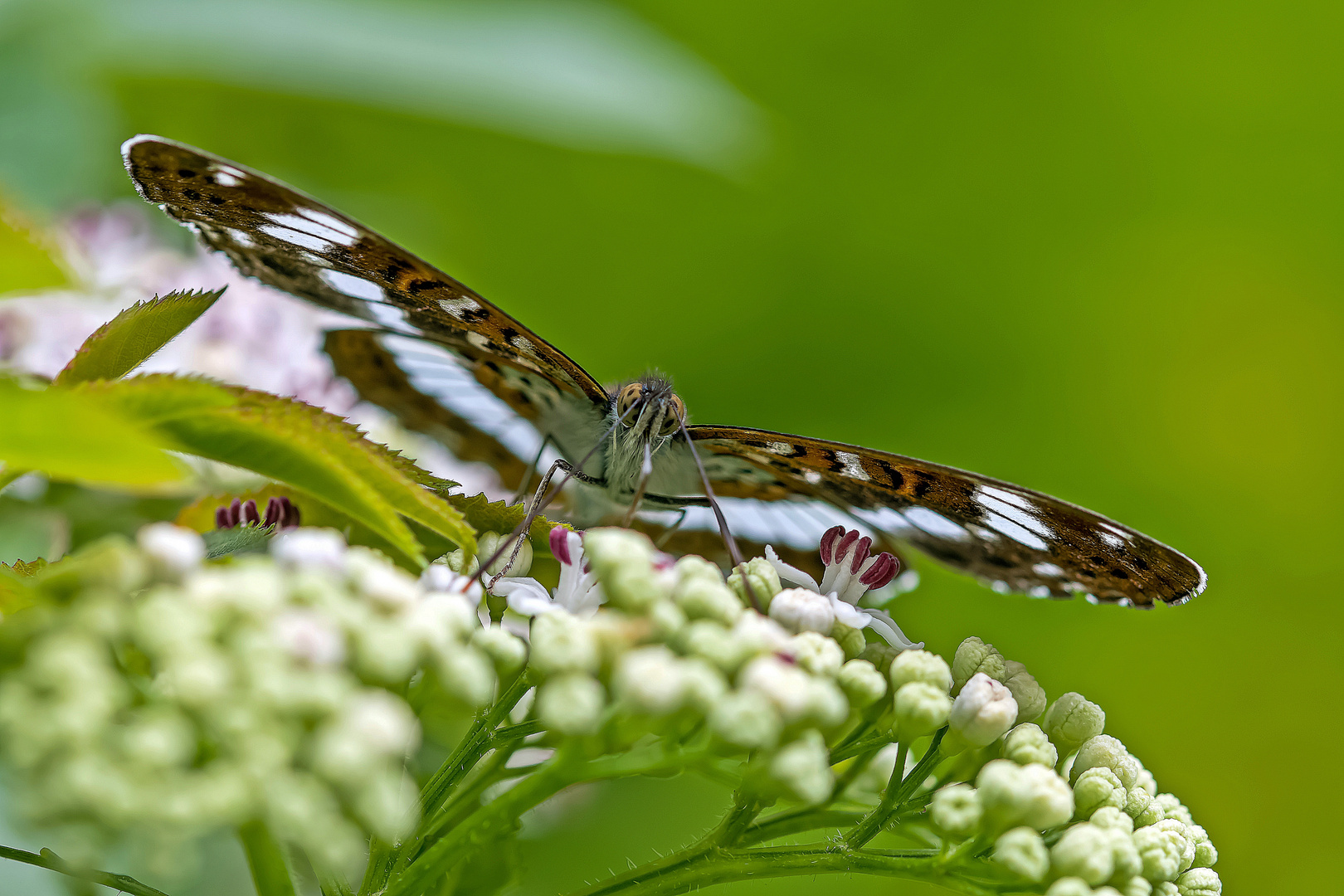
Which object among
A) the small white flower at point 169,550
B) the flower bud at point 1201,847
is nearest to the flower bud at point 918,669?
the flower bud at point 1201,847

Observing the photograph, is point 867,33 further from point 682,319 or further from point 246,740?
point 246,740

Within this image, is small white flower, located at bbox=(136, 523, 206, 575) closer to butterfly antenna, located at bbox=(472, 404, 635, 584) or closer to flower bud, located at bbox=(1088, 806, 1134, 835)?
butterfly antenna, located at bbox=(472, 404, 635, 584)

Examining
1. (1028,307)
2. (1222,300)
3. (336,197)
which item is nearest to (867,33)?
(1028,307)

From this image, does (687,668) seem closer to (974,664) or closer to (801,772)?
(801,772)

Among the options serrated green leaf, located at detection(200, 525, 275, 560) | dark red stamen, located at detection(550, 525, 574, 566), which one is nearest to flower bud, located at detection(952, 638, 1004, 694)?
dark red stamen, located at detection(550, 525, 574, 566)

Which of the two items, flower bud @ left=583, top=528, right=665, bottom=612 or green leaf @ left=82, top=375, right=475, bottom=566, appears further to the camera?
flower bud @ left=583, top=528, right=665, bottom=612

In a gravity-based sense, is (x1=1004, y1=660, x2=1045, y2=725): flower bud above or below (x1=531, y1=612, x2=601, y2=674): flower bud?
above
